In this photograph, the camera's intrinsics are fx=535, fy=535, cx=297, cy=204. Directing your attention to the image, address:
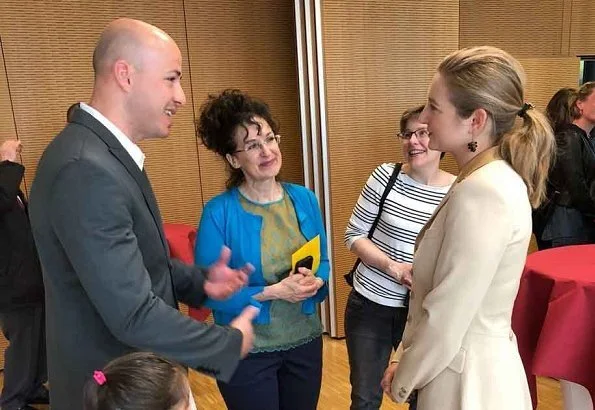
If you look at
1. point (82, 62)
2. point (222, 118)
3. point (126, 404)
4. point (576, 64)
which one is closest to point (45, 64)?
point (82, 62)

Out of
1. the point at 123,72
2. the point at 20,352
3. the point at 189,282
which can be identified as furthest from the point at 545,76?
the point at 20,352

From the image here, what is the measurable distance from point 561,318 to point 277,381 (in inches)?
43.2

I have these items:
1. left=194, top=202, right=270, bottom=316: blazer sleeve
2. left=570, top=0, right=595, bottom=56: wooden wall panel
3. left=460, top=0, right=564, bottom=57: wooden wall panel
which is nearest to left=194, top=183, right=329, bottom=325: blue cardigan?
left=194, top=202, right=270, bottom=316: blazer sleeve

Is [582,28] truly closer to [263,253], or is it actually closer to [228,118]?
[228,118]

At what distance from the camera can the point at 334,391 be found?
2.86m

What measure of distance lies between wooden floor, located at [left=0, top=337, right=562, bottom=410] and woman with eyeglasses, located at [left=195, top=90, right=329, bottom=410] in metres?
1.08

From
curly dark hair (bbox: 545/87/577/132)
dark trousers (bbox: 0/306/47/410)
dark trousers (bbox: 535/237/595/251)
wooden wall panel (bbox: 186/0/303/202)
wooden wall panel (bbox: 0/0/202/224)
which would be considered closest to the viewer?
dark trousers (bbox: 0/306/47/410)

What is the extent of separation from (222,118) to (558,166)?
6.98 feet

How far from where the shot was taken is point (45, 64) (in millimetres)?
3021

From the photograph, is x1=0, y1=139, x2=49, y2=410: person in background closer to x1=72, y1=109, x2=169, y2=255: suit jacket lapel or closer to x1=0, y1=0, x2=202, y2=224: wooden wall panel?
x1=0, y1=0, x2=202, y2=224: wooden wall panel

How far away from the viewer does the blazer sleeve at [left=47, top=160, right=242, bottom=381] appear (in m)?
1.04

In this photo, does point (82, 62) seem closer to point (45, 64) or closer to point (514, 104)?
point (45, 64)

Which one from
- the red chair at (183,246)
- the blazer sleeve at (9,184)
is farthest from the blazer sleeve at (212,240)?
the blazer sleeve at (9,184)

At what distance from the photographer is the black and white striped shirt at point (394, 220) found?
6.27ft
